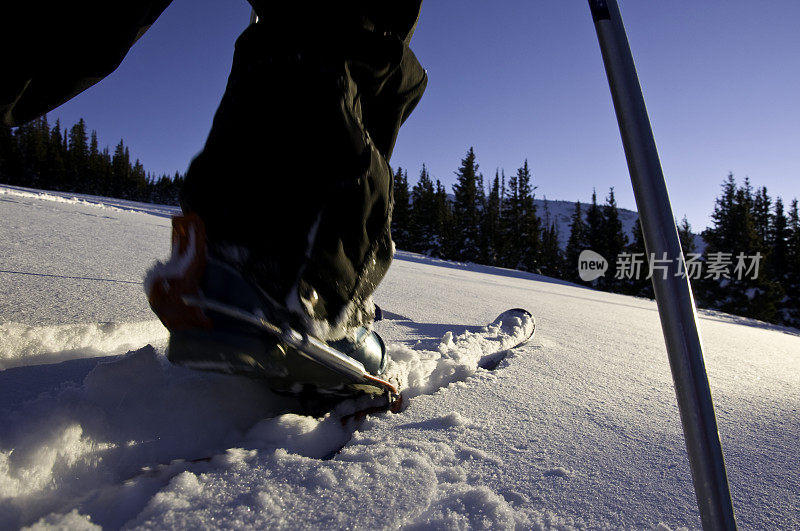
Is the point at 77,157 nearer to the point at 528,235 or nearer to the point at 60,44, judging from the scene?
the point at 528,235

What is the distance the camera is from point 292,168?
18.4 inches

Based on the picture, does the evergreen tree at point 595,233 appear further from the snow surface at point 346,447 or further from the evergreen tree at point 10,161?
Result: the evergreen tree at point 10,161

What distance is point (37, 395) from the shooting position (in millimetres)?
455

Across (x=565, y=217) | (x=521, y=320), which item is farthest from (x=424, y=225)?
(x=565, y=217)

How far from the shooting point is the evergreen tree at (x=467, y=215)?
22000 mm

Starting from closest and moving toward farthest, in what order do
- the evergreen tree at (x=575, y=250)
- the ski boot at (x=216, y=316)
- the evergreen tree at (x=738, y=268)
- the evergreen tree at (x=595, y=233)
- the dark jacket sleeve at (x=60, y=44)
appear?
the ski boot at (x=216, y=316)
the dark jacket sleeve at (x=60, y=44)
the evergreen tree at (x=738, y=268)
the evergreen tree at (x=595, y=233)
the evergreen tree at (x=575, y=250)

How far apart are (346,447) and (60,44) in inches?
28.5

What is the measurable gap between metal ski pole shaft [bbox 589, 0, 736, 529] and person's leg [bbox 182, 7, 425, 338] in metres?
0.29

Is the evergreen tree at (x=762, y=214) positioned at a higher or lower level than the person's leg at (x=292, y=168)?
higher

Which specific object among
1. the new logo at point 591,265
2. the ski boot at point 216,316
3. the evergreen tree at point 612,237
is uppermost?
the evergreen tree at point 612,237

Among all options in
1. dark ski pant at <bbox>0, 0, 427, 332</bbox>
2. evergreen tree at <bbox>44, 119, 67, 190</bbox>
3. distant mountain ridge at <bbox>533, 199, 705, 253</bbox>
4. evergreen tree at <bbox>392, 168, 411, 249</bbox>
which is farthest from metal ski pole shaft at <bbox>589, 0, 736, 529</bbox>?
distant mountain ridge at <bbox>533, 199, 705, 253</bbox>

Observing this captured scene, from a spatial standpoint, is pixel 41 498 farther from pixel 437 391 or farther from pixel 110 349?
pixel 437 391

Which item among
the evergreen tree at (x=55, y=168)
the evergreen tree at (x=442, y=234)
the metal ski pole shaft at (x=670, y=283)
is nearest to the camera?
the metal ski pole shaft at (x=670, y=283)

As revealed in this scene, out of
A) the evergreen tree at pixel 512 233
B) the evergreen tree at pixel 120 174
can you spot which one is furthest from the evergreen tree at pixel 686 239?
the evergreen tree at pixel 120 174
